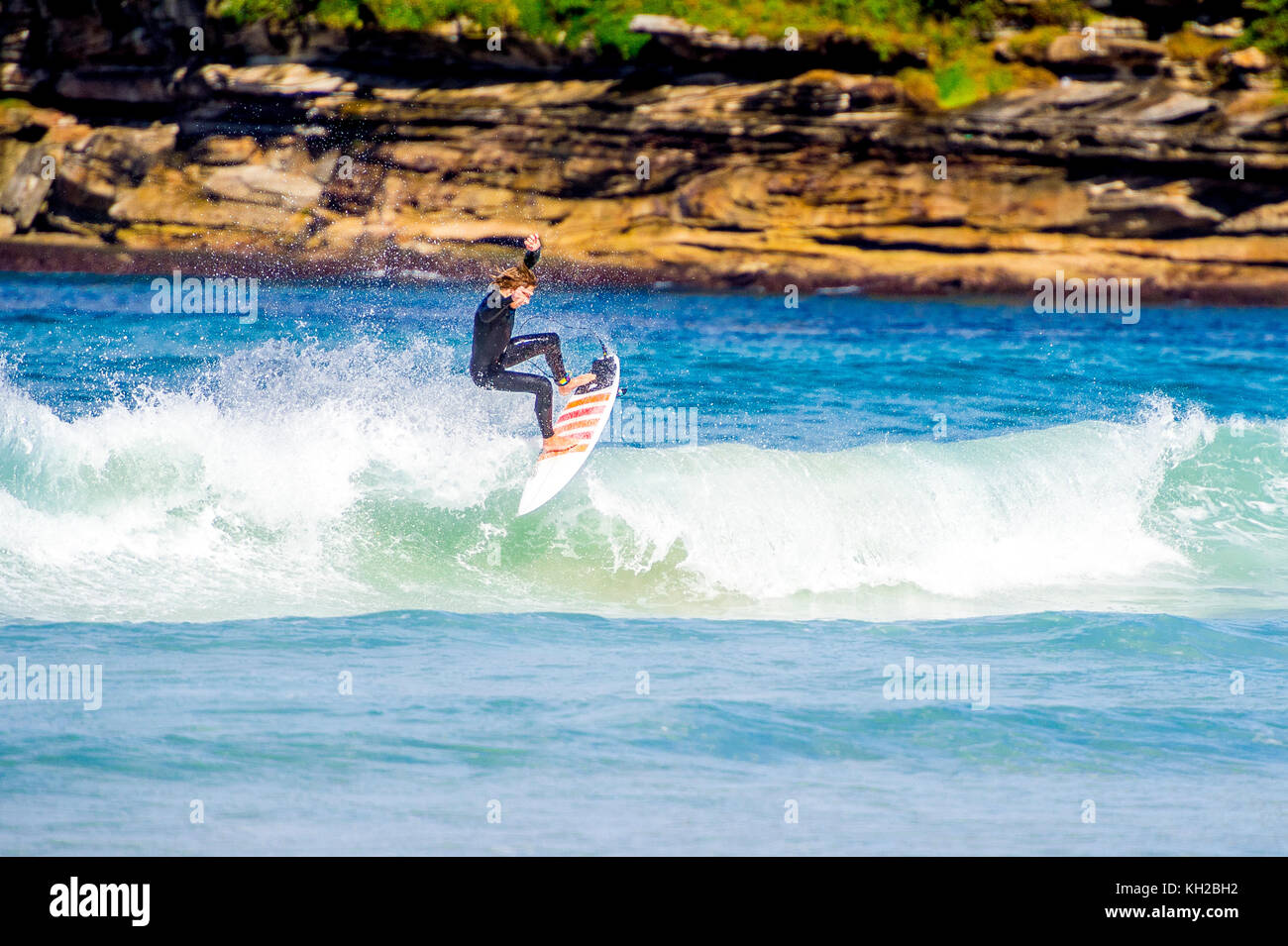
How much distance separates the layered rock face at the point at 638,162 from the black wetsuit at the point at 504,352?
21.0m

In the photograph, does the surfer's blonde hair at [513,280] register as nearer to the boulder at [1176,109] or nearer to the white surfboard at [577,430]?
the white surfboard at [577,430]

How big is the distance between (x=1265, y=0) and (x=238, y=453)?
28836 mm

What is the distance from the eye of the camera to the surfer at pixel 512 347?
30.6 feet

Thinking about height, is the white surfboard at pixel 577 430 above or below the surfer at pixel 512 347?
below

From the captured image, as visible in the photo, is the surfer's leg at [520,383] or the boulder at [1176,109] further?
the boulder at [1176,109]

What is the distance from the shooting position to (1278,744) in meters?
6.52

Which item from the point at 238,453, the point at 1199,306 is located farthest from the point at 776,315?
the point at 238,453

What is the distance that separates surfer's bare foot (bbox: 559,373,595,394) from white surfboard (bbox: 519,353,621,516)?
3.6 inches
